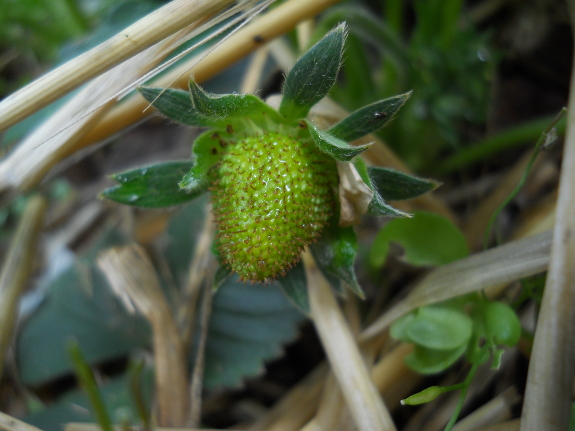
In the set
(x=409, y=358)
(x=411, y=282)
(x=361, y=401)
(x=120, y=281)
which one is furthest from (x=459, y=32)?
(x=120, y=281)

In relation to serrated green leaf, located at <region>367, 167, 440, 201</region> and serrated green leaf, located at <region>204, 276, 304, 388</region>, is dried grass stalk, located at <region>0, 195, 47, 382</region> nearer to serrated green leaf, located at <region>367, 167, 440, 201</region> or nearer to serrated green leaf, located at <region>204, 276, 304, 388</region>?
serrated green leaf, located at <region>204, 276, 304, 388</region>

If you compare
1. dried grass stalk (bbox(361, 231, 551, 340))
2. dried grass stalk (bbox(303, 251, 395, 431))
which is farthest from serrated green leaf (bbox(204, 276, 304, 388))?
dried grass stalk (bbox(361, 231, 551, 340))

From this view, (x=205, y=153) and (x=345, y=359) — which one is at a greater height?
(x=205, y=153)

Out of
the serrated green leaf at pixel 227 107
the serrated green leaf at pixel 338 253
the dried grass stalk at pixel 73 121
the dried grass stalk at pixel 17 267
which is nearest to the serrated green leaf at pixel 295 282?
the serrated green leaf at pixel 338 253

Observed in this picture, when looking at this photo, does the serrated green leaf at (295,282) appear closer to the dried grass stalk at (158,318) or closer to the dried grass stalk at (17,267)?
the dried grass stalk at (158,318)

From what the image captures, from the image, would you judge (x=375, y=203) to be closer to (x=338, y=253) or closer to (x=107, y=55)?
(x=338, y=253)

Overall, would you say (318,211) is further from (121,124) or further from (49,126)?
(49,126)

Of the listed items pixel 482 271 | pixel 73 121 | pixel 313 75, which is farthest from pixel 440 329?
pixel 73 121
